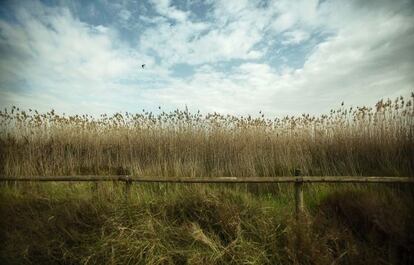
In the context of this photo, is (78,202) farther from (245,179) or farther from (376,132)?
(376,132)

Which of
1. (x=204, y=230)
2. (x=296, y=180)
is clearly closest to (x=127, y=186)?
(x=204, y=230)

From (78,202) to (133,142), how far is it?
13.5 ft

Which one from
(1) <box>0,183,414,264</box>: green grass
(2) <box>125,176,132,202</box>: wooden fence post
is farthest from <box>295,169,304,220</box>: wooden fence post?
(2) <box>125,176,132,202</box>: wooden fence post

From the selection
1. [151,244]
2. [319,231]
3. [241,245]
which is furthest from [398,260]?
[151,244]

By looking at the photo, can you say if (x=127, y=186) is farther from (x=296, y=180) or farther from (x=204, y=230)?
(x=296, y=180)

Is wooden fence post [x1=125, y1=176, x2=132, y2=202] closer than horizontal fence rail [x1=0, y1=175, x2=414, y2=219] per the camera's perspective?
No

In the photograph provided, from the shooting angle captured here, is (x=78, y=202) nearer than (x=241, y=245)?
No

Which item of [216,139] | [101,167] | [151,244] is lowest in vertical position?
[151,244]

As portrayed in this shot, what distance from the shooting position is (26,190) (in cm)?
559

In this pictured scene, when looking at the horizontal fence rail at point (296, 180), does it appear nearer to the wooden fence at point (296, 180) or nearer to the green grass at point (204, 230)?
the wooden fence at point (296, 180)

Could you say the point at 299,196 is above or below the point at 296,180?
below

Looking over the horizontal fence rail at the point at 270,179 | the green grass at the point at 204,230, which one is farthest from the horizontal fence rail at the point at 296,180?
the green grass at the point at 204,230

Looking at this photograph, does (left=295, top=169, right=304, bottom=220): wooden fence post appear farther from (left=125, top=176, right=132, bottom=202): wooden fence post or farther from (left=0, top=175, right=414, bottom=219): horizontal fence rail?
(left=125, top=176, right=132, bottom=202): wooden fence post

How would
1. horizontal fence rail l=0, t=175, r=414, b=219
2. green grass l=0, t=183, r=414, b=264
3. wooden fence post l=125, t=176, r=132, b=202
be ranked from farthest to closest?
wooden fence post l=125, t=176, r=132, b=202 < horizontal fence rail l=0, t=175, r=414, b=219 < green grass l=0, t=183, r=414, b=264
